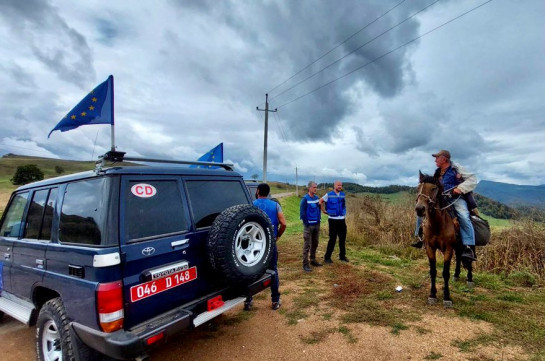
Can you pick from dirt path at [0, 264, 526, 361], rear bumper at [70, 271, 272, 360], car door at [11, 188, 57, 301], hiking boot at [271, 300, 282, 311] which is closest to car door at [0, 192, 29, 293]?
car door at [11, 188, 57, 301]

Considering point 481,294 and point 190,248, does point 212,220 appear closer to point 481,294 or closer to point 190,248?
point 190,248

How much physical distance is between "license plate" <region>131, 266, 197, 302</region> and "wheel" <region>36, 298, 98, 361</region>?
2.14ft

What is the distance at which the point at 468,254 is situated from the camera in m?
5.28

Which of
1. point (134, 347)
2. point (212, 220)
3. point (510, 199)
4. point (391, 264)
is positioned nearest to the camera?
point (134, 347)

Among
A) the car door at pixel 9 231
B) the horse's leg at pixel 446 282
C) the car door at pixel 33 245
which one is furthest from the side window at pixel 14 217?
the horse's leg at pixel 446 282

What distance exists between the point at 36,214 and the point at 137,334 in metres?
2.19

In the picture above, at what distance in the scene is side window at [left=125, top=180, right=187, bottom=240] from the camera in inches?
109

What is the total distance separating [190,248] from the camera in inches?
123

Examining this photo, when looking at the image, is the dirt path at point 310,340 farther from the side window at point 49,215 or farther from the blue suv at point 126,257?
the side window at point 49,215

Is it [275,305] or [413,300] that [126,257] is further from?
[413,300]

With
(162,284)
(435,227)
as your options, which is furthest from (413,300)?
(162,284)

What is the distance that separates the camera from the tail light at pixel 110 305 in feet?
7.83

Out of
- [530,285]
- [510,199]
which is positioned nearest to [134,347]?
[530,285]

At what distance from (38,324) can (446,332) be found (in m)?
4.80
